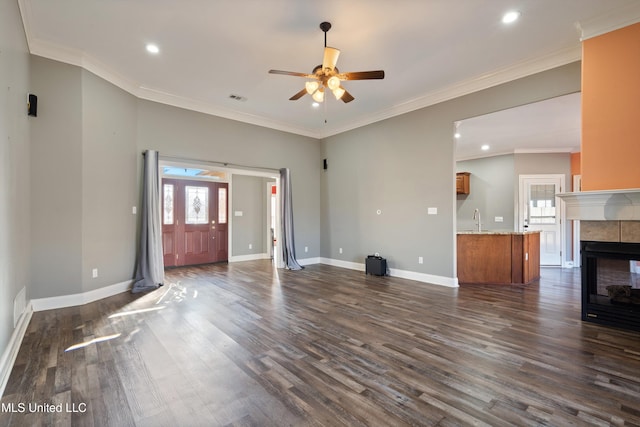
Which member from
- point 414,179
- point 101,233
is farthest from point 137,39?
point 414,179

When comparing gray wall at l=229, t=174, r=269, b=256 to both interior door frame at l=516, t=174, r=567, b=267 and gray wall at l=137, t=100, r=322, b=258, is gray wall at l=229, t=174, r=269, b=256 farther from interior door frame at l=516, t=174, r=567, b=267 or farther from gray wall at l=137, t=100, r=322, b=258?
interior door frame at l=516, t=174, r=567, b=267

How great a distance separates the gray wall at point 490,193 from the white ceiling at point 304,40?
402 cm

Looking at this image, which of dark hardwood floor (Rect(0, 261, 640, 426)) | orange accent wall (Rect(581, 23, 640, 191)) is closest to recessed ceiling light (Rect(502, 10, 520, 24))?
orange accent wall (Rect(581, 23, 640, 191))

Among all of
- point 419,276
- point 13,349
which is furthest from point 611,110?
point 13,349

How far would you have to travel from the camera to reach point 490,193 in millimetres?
7938

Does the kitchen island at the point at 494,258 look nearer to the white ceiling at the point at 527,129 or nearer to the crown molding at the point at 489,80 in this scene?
the white ceiling at the point at 527,129

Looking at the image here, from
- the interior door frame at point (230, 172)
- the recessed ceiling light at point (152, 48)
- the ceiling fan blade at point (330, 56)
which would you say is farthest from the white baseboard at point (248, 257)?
the ceiling fan blade at point (330, 56)

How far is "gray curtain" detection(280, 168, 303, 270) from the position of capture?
21.6 feet

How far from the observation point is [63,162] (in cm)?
375

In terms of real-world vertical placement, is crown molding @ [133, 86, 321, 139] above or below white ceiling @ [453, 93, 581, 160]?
above

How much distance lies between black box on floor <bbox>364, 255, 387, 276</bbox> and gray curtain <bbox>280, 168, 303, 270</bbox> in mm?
1598

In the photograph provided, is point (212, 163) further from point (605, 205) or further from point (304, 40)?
point (605, 205)

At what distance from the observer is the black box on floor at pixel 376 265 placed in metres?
5.69

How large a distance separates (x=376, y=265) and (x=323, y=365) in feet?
11.8
